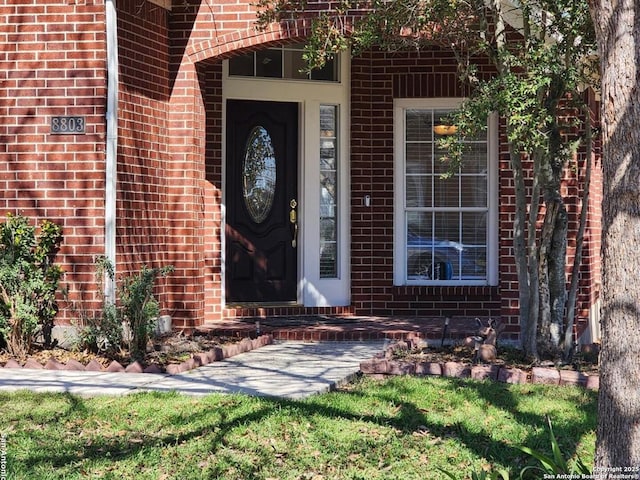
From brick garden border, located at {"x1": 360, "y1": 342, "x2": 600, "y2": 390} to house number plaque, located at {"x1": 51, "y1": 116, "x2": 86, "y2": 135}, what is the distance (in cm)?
347

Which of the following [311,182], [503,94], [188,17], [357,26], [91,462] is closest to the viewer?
[91,462]

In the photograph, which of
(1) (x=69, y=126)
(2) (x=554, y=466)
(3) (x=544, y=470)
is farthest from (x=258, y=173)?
(2) (x=554, y=466)

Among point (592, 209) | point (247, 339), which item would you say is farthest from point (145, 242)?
point (592, 209)

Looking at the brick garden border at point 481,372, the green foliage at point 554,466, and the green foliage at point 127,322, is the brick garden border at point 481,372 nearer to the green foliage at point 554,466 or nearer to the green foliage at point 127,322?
the green foliage at point 127,322

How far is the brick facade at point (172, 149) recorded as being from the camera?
29.5 feet

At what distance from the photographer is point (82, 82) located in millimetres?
8984

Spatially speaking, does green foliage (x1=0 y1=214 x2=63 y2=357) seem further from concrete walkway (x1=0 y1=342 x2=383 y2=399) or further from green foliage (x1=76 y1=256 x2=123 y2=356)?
concrete walkway (x1=0 y1=342 x2=383 y2=399)

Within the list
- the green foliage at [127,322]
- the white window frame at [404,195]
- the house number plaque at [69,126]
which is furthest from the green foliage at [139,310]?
the white window frame at [404,195]

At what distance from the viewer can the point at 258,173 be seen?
457 inches

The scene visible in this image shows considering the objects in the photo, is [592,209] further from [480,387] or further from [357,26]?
[480,387]

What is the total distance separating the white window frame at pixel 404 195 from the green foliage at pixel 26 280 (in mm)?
4359

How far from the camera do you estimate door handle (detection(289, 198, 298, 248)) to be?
1166 cm

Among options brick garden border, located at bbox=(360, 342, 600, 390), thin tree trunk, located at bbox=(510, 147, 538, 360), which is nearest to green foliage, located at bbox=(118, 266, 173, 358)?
brick garden border, located at bbox=(360, 342, 600, 390)

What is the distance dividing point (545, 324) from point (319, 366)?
1.90m
